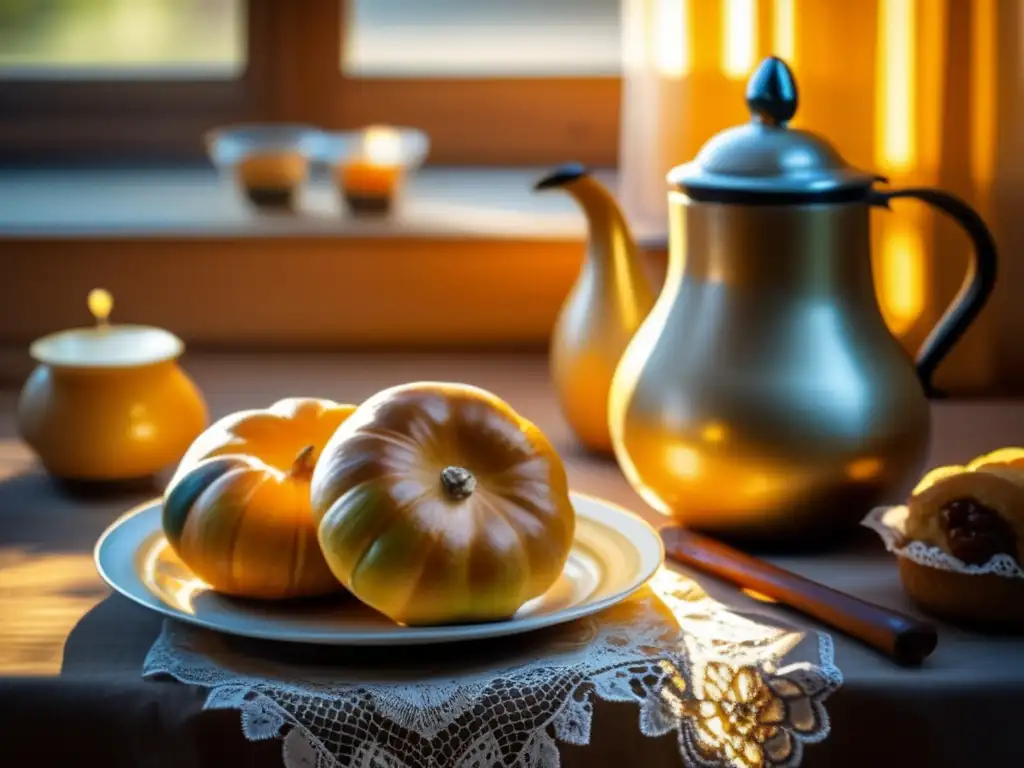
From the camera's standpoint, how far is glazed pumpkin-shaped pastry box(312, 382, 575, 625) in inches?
26.9

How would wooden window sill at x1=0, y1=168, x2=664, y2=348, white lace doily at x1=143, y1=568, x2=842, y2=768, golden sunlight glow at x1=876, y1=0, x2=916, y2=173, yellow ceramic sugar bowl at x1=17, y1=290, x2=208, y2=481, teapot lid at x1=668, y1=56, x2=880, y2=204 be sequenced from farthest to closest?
1. wooden window sill at x1=0, y1=168, x2=664, y2=348
2. golden sunlight glow at x1=876, y1=0, x2=916, y2=173
3. yellow ceramic sugar bowl at x1=17, y1=290, x2=208, y2=481
4. teapot lid at x1=668, y1=56, x2=880, y2=204
5. white lace doily at x1=143, y1=568, x2=842, y2=768

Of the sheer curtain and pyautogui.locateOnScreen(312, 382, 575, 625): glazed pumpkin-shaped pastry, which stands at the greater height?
the sheer curtain

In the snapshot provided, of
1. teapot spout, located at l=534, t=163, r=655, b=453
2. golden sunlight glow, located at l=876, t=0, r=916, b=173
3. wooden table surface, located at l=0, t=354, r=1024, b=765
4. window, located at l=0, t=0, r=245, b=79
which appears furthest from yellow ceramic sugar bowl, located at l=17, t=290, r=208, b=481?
window, located at l=0, t=0, r=245, b=79

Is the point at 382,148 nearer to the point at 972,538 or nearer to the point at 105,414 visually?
the point at 105,414

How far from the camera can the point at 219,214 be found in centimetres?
136

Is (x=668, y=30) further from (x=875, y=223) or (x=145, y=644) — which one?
(x=145, y=644)

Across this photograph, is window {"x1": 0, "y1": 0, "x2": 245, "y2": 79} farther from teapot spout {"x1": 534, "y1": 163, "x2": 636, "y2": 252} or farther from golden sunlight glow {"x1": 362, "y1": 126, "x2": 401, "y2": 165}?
teapot spout {"x1": 534, "y1": 163, "x2": 636, "y2": 252}

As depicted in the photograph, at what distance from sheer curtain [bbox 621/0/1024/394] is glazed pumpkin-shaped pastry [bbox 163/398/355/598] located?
23.0 inches

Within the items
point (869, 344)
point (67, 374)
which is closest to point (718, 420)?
point (869, 344)

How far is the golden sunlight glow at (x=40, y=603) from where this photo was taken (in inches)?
27.9

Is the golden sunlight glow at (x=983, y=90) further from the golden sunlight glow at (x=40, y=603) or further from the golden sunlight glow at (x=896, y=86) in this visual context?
the golden sunlight glow at (x=40, y=603)

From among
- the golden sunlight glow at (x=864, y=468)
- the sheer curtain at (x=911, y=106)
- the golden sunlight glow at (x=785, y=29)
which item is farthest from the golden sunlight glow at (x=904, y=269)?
the golden sunlight glow at (x=864, y=468)

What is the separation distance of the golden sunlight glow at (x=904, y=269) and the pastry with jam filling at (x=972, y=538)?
43 centimetres

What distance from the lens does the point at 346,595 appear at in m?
0.76
